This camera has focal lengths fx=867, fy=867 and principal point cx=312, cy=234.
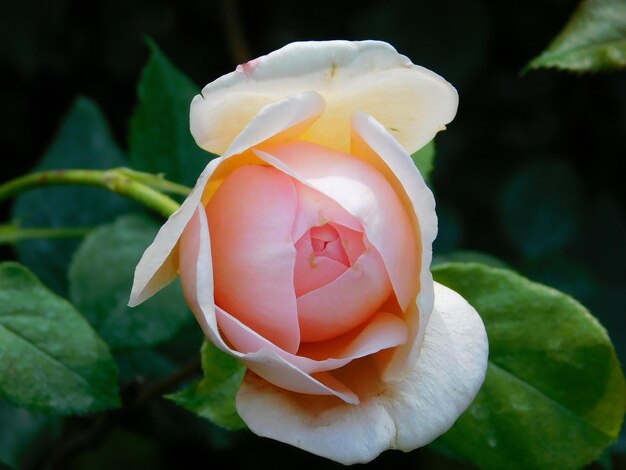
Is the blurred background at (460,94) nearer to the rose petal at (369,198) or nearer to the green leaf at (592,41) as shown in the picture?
the green leaf at (592,41)

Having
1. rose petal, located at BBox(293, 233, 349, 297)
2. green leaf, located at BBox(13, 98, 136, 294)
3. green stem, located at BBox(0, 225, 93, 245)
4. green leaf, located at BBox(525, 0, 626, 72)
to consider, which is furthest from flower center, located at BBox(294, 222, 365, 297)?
green leaf, located at BBox(13, 98, 136, 294)

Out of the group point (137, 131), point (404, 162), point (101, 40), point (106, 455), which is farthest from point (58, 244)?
point (404, 162)

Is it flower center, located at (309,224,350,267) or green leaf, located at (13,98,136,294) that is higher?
flower center, located at (309,224,350,267)

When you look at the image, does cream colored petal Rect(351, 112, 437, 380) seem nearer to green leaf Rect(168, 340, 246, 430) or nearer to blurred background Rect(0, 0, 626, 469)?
green leaf Rect(168, 340, 246, 430)

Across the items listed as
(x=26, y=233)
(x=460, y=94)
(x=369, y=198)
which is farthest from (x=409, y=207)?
(x=460, y=94)

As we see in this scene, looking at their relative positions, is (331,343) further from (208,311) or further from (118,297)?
(118,297)

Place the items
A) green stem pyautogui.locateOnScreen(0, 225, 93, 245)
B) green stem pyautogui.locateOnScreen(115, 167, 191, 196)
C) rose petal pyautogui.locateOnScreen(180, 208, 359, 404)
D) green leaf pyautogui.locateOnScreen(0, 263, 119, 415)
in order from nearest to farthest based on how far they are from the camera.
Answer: rose petal pyautogui.locateOnScreen(180, 208, 359, 404) → green leaf pyautogui.locateOnScreen(0, 263, 119, 415) → green stem pyautogui.locateOnScreen(115, 167, 191, 196) → green stem pyautogui.locateOnScreen(0, 225, 93, 245)
